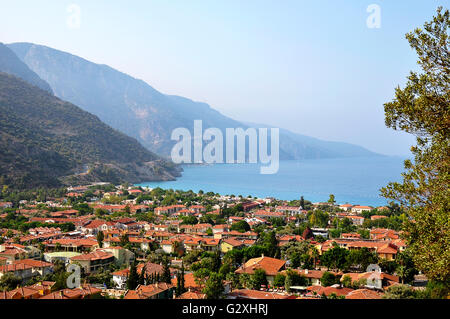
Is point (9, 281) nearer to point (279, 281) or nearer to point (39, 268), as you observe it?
point (39, 268)

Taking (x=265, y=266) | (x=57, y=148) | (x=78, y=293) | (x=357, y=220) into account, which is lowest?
(x=357, y=220)

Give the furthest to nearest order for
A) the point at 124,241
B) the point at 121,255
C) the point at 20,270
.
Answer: the point at 124,241
the point at 121,255
the point at 20,270

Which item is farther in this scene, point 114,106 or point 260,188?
point 114,106

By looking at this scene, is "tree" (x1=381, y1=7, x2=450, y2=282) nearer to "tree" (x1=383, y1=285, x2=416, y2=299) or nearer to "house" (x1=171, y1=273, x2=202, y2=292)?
"tree" (x1=383, y1=285, x2=416, y2=299)

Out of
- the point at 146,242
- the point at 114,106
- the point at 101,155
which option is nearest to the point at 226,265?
the point at 146,242

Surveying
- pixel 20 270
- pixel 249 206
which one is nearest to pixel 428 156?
pixel 20 270

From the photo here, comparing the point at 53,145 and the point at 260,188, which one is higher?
the point at 53,145

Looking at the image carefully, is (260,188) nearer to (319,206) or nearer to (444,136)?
(319,206)
